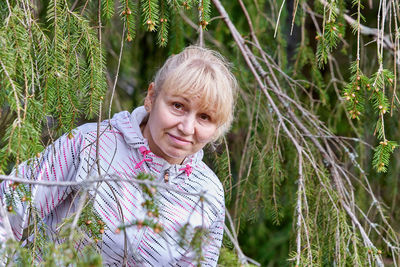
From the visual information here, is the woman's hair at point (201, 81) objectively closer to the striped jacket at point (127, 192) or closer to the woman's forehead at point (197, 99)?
the woman's forehead at point (197, 99)

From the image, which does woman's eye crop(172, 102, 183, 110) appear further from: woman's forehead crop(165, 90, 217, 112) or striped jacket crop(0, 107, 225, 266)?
striped jacket crop(0, 107, 225, 266)


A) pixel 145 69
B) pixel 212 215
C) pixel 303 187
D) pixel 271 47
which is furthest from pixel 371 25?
pixel 212 215

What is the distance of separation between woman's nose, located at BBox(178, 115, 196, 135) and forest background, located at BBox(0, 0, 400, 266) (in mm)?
246

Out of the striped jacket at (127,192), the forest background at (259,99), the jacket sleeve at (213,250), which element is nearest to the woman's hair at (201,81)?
the forest background at (259,99)

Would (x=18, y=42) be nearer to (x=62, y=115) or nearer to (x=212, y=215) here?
(x=62, y=115)

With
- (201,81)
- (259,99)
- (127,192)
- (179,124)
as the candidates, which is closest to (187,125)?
(179,124)

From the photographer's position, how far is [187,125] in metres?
1.62

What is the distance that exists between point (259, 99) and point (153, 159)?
2.33 feet

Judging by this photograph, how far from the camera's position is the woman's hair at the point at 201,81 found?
1.63m

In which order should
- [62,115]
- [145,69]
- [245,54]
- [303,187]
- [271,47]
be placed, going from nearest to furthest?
→ [62,115], [303,187], [245,54], [271,47], [145,69]

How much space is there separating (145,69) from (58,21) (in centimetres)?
158

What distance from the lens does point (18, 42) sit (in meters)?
1.29

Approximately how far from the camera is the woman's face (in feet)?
5.36

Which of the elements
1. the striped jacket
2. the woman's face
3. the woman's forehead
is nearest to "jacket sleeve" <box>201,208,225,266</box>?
the striped jacket
